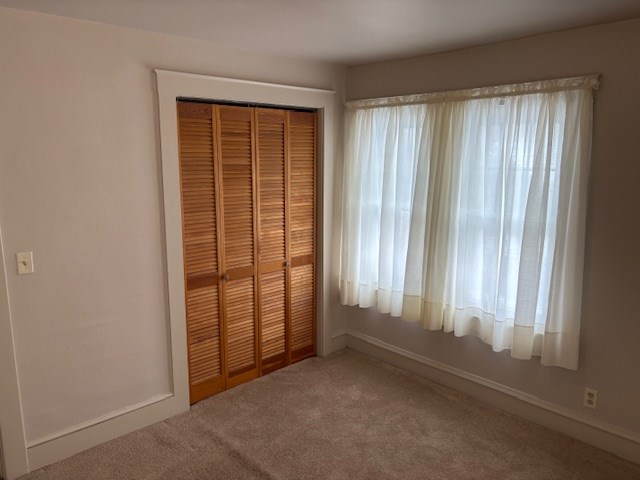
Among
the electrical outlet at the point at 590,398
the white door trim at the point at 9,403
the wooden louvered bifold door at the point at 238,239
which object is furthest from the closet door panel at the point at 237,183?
the electrical outlet at the point at 590,398

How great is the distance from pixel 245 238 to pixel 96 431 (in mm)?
1459

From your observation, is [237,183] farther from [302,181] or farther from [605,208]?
[605,208]

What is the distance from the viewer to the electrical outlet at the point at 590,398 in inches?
103

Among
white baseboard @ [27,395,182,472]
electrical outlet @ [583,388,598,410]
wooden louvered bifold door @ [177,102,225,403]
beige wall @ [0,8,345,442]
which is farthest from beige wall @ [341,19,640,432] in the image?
white baseboard @ [27,395,182,472]

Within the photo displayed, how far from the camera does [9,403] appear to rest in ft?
7.57

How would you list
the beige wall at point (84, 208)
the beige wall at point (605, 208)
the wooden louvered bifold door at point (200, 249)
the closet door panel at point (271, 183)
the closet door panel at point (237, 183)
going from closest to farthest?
1. the beige wall at point (84, 208)
2. the beige wall at point (605, 208)
3. the wooden louvered bifold door at point (200, 249)
4. the closet door panel at point (237, 183)
5. the closet door panel at point (271, 183)

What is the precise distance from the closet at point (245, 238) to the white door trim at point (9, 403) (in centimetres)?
96

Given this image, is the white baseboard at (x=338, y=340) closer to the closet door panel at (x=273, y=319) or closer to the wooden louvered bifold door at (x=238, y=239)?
the closet door panel at (x=273, y=319)

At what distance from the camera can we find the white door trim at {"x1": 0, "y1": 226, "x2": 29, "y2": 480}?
2.25 meters

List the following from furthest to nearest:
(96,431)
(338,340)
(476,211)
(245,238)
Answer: (338,340), (245,238), (476,211), (96,431)

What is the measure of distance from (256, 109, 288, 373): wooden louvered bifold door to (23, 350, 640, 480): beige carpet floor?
0.34 m

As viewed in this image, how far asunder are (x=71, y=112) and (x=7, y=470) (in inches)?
72.3

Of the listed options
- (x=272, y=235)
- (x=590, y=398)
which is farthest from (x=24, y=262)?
(x=590, y=398)

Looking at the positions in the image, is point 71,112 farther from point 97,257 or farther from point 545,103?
point 545,103
